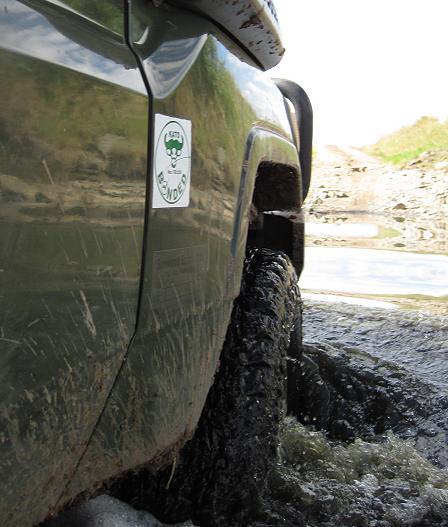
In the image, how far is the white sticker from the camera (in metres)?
1.43

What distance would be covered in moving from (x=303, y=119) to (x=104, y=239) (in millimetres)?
2007

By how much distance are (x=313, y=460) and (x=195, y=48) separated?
167cm

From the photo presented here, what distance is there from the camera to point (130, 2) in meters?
1.38

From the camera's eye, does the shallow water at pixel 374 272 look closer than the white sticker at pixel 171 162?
No

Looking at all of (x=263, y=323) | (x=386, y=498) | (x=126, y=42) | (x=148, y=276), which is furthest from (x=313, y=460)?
(x=126, y=42)

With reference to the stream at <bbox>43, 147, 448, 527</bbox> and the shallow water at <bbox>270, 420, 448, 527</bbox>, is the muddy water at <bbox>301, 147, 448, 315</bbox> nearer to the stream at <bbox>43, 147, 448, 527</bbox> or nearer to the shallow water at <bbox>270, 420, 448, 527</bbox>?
the stream at <bbox>43, 147, 448, 527</bbox>

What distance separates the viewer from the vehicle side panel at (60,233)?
1.08 meters

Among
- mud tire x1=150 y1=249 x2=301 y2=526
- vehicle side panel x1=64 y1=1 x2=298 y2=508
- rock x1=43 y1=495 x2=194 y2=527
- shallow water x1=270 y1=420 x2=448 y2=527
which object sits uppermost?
vehicle side panel x1=64 y1=1 x2=298 y2=508

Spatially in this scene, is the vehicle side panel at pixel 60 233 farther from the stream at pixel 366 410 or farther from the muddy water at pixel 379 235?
the muddy water at pixel 379 235

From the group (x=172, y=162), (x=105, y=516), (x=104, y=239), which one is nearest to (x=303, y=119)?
(x=172, y=162)

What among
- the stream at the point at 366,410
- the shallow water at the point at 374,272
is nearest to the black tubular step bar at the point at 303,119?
the stream at the point at 366,410

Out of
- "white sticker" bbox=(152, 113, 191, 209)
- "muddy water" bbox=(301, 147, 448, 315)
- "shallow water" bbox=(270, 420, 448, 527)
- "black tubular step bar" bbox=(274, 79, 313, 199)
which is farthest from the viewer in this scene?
"muddy water" bbox=(301, 147, 448, 315)

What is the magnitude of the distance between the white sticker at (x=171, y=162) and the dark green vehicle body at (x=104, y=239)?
0.02 meters

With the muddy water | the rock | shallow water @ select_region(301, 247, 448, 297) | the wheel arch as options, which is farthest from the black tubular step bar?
shallow water @ select_region(301, 247, 448, 297)
